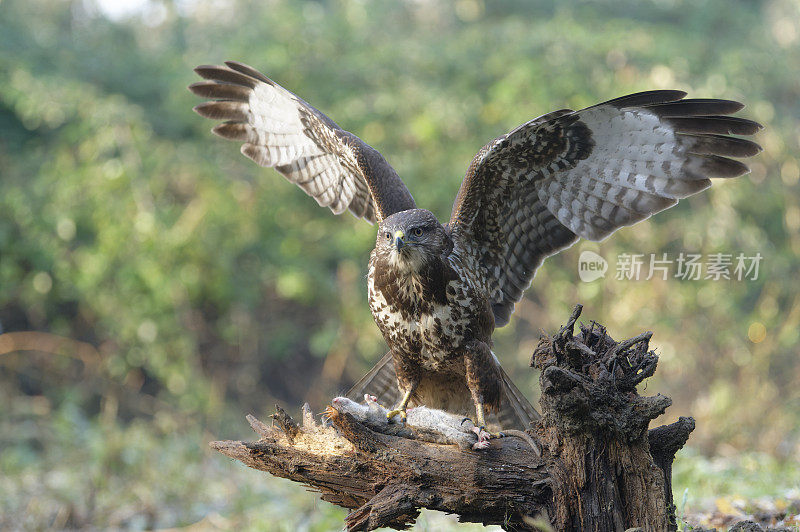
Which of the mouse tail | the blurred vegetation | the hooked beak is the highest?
the blurred vegetation

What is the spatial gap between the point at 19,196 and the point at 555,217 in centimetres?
684

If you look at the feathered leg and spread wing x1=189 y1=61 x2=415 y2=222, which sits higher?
spread wing x1=189 y1=61 x2=415 y2=222

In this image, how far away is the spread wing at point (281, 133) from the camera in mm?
4938

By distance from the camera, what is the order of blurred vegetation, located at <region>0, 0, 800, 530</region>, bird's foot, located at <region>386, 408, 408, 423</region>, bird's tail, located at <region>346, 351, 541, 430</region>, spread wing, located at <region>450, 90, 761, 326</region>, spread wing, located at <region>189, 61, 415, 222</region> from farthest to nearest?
blurred vegetation, located at <region>0, 0, 800, 530</region>, spread wing, located at <region>189, 61, 415, 222</region>, bird's tail, located at <region>346, 351, 541, 430</region>, spread wing, located at <region>450, 90, 761, 326</region>, bird's foot, located at <region>386, 408, 408, 423</region>

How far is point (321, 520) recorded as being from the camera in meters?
5.46

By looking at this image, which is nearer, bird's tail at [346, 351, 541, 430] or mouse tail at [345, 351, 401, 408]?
bird's tail at [346, 351, 541, 430]

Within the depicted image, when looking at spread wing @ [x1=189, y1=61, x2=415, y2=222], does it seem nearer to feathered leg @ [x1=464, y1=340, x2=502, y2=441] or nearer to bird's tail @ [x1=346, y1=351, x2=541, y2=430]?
bird's tail @ [x1=346, y1=351, x2=541, y2=430]

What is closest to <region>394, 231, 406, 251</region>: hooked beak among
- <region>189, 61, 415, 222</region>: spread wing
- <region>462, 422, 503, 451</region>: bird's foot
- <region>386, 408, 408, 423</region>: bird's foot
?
<region>386, 408, 408, 423</region>: bird's foot

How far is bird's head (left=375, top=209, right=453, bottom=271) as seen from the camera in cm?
373

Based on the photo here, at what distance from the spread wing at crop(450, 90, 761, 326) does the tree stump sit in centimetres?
105

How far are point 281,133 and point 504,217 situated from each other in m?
1.70

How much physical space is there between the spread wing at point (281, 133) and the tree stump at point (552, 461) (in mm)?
1930

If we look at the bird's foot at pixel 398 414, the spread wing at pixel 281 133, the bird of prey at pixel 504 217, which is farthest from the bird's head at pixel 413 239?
the spread wing at pixel 281 133

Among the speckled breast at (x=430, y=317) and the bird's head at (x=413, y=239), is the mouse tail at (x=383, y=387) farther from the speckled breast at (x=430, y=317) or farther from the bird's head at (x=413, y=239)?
the bird's head at (x=413, y=239)
